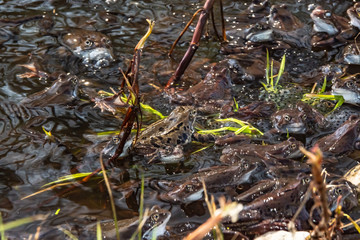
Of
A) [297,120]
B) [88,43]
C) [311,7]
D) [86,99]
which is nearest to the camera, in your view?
[297,120]

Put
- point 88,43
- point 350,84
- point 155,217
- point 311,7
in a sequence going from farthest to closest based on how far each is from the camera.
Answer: point 311,7 → point 88,43 → point 350,84 → point 155,217

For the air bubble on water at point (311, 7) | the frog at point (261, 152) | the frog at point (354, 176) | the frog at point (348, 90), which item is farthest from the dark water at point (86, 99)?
the frog at point (354, 176)

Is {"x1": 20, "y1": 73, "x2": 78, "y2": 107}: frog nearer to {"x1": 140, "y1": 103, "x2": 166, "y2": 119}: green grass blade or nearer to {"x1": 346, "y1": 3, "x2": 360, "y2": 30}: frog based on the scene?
{"x1": 140, "y1": 103, "x2": 166, "y2": 119}: green grass blade

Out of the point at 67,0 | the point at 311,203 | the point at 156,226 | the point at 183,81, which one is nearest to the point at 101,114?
the point at 183,81

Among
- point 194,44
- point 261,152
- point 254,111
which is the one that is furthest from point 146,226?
point 194,44

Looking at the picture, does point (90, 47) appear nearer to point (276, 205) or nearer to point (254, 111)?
point (254, 111)

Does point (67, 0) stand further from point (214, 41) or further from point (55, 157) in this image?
point (55, 157)

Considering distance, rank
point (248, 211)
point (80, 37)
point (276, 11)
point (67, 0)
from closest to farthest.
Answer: point (248, 211) → point (80, 37) → point (276, 11) → point (67, 0)
